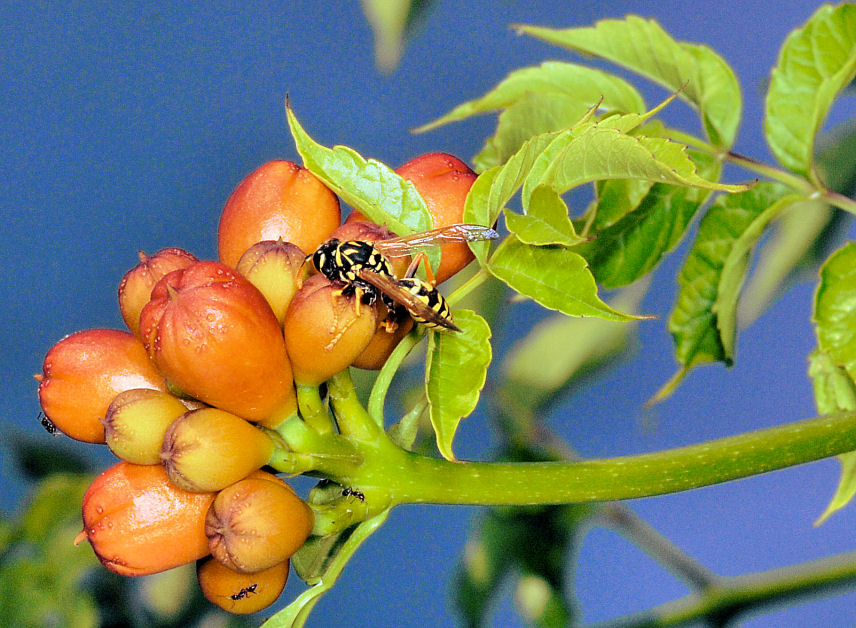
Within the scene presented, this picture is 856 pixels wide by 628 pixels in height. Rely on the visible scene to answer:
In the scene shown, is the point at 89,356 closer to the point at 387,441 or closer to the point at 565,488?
the point at 387,441

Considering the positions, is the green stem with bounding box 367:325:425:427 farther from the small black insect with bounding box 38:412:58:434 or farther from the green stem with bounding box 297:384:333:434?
the small black insect with bounding box 38:412:58:434

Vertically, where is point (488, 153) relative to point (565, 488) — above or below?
above

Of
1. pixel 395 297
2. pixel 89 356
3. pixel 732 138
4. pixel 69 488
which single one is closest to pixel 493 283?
pixel 732 138

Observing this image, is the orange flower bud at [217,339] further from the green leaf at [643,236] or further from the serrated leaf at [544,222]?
the green leaf at [643,236]

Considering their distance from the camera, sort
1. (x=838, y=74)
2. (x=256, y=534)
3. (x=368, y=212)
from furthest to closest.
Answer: (x=838, y=74), (x=368, y=212), (x=256, y=534)

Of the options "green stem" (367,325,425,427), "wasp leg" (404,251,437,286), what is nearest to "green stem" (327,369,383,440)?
"green stem" (367,325,425,427)

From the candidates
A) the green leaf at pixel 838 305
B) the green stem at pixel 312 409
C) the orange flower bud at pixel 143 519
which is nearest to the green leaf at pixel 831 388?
the green leaf at pixel 838 305
